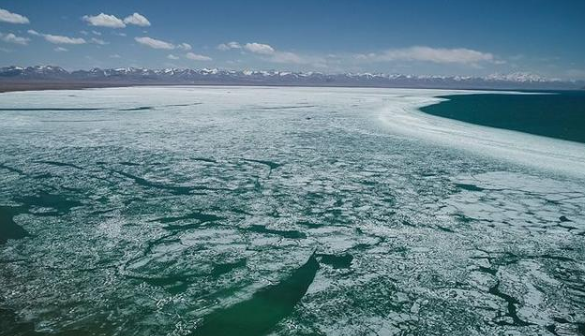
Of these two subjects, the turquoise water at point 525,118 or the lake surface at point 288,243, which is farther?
the turquoise water at point 525,118

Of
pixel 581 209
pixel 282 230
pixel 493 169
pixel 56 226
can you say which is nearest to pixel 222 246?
pixel 282 230

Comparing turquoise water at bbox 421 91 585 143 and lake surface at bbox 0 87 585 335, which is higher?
turquoise water at bbox 421 91 585 143

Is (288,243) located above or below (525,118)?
below

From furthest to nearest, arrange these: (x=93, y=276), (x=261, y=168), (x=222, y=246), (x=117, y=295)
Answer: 1. (x=261, y=168)
2. (x=222, y=246)
3. (x=93, y=276)
4. (x=117, y=295)

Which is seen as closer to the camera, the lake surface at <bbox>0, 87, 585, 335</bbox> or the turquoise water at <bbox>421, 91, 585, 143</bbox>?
the lake surface at <bbox>0, 87, 585, 335</bbox>

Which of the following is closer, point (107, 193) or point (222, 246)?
point (222, 246)

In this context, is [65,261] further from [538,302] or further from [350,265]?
[538,302]

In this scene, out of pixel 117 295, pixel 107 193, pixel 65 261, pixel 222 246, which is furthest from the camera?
pixel 107 193

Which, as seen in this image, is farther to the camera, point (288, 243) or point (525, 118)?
point (525, 118)
